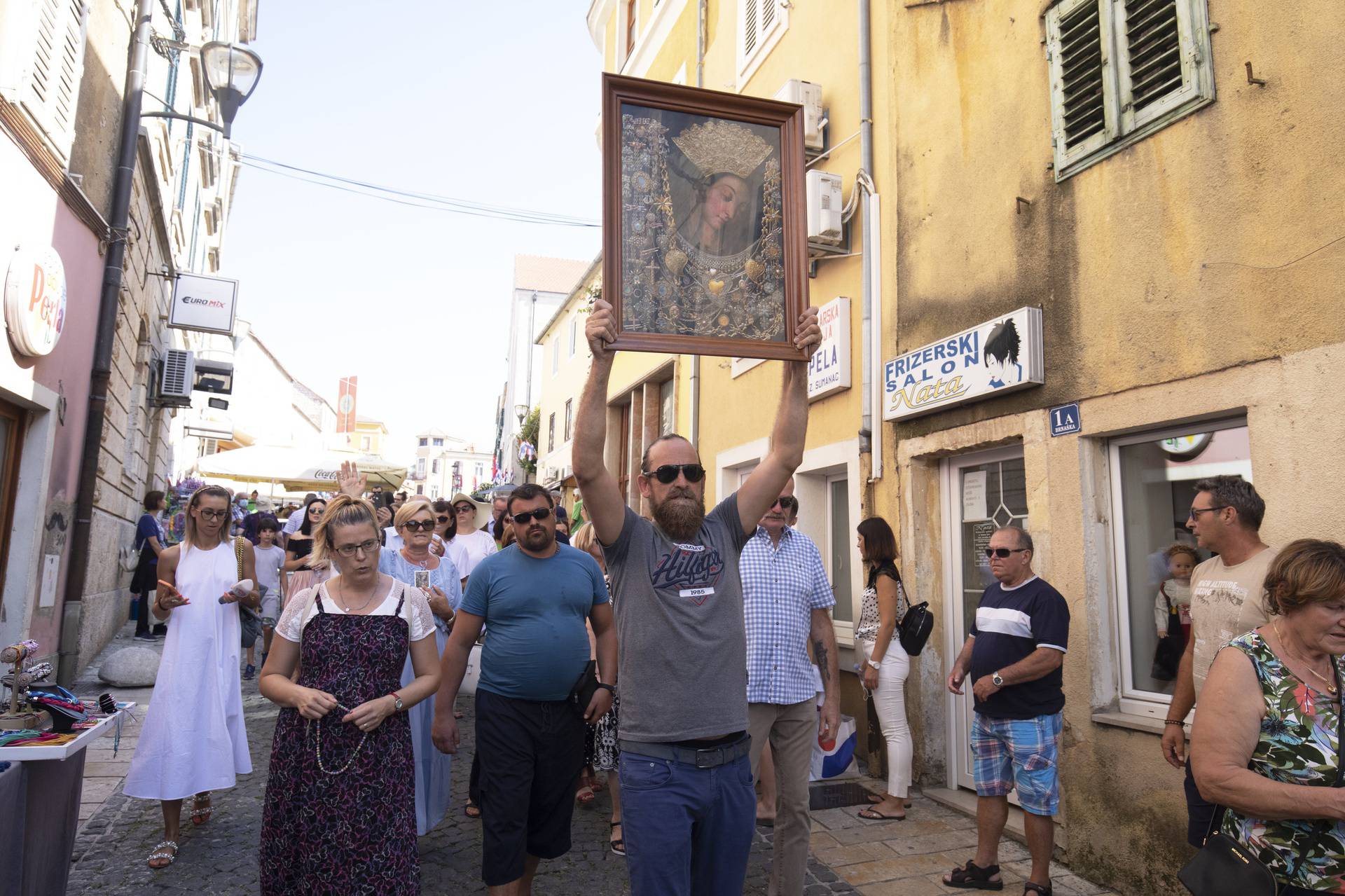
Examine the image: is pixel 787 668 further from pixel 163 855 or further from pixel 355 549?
pixel 163 855

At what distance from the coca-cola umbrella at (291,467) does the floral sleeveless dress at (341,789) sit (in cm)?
1195

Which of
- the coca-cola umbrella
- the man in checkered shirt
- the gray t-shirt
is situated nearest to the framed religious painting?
the gray t-shirt

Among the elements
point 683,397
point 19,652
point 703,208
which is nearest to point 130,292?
point 683,397

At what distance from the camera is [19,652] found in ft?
11.3

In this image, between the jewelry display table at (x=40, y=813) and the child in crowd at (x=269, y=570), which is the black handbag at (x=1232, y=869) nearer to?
the jewelry display table at (x=40, y=813)

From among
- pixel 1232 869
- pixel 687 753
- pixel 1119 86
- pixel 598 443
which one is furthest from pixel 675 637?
pixel 1119 86

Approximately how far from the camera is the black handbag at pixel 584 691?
4.28 metres

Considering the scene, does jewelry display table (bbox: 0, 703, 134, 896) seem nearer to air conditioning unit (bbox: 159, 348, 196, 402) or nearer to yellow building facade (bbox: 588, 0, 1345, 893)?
yellow building facade (bbox: 588, 0, 1345, 893)

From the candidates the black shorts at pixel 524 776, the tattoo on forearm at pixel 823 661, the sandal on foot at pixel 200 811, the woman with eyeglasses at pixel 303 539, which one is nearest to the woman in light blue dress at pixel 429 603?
the black shorts at pixel 524 776

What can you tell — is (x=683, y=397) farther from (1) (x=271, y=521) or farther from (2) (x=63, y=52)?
(2) (x=63, y=52)

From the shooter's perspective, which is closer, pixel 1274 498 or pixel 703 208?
pixel 703 208

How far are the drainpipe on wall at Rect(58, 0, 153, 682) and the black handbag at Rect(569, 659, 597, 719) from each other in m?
7.30

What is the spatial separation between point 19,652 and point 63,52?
21.4 ft

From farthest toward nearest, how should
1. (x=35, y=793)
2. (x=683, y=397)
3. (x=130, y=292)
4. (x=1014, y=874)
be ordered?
(x=683, y=397) < (x=130, y=292) < (x=1014, y=874) < (x=35, y=793)
